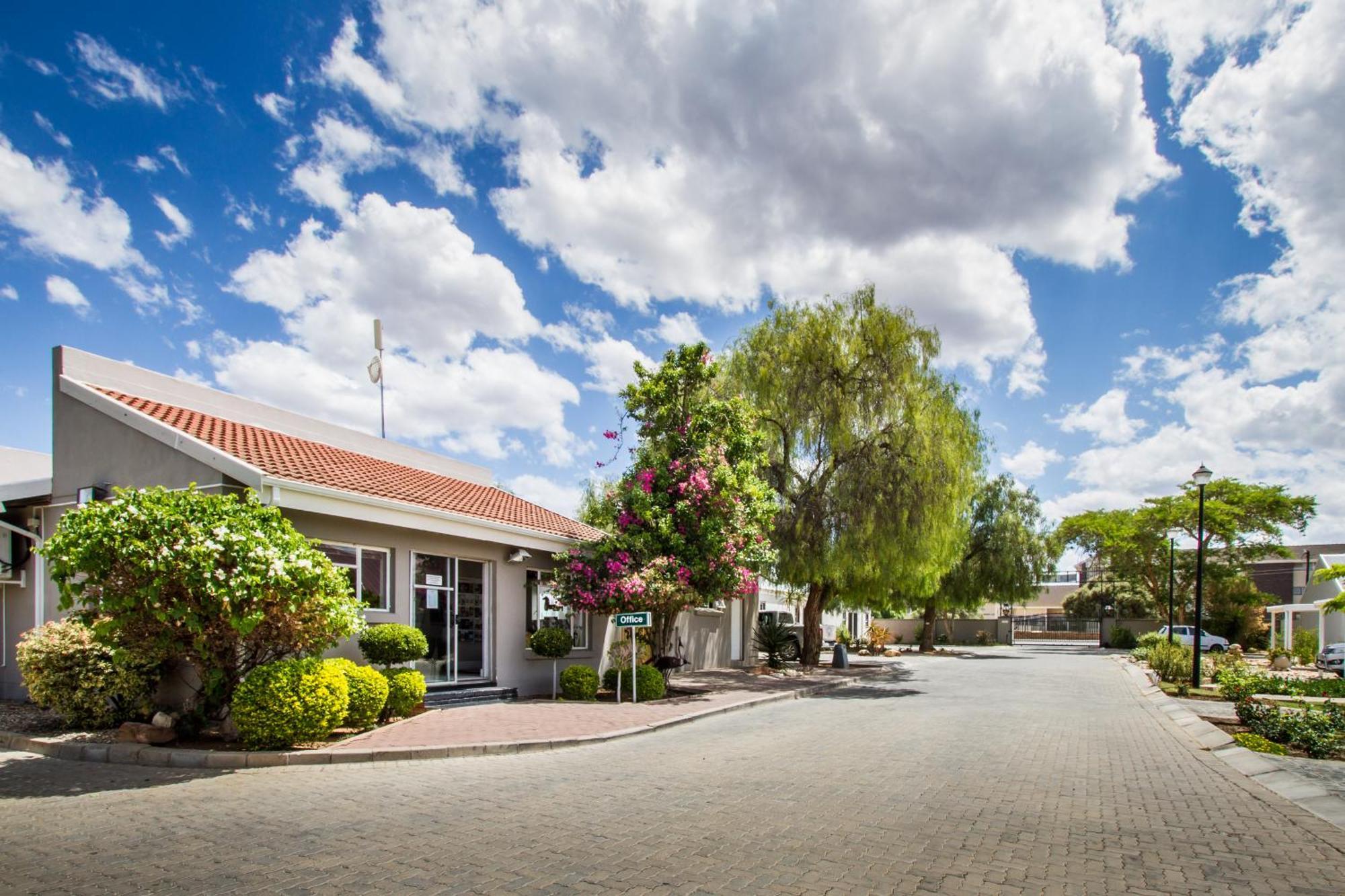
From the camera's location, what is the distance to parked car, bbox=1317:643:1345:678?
25344 mm

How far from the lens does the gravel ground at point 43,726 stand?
399 inches

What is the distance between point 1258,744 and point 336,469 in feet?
45.5

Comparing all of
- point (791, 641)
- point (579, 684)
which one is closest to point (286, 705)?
point (579, 684)

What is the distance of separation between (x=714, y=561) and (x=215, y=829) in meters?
10.8

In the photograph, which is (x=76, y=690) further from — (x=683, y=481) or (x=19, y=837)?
(x=683, y=481)

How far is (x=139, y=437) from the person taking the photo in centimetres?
1270

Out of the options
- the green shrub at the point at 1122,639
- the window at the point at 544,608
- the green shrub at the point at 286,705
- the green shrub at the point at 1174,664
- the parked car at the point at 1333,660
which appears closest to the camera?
the green shrub at the point at 286,705

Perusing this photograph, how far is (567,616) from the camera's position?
17.6m

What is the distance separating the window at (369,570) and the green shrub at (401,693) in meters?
1.28

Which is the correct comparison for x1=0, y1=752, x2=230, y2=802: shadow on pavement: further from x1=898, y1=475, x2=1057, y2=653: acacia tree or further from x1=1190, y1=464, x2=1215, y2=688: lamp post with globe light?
x1=898, y1=475, x2=1057, y2=653: acacia tree

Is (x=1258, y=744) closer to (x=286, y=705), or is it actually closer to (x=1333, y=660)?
(x=286, y=705)

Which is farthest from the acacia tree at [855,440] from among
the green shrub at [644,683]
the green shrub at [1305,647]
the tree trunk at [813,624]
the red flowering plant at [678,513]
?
the green shrub at [1305,647]

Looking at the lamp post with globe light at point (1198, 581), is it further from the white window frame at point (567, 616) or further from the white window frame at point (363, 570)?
the white window frame at point (363, 570)

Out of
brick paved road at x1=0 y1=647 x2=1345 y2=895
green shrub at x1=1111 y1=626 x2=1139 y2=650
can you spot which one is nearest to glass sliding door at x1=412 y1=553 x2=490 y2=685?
brick paved road at x1=0 y1=647 x2=1345 y2=895
